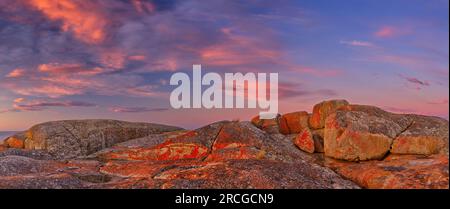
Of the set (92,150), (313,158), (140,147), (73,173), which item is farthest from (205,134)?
(92,150)

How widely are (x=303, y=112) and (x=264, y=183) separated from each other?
1792 centimetres

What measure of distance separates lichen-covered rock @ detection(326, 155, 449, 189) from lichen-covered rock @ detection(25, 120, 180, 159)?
20.4 metres

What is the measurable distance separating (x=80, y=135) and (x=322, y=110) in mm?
20438

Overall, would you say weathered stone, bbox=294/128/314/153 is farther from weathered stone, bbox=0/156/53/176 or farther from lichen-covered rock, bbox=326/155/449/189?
weathered stone, bbox=0/156/53/176

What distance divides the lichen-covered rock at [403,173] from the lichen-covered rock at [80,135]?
67.1ft

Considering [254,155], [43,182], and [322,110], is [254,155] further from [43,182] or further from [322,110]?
[43,182]

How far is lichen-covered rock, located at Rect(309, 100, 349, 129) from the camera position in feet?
105

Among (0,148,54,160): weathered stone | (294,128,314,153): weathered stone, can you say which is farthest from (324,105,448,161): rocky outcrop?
(0,148,54,160): weathered stone

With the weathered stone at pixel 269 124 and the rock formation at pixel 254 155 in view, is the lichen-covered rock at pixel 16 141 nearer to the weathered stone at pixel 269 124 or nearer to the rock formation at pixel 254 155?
the rock formation at pixel 254 155

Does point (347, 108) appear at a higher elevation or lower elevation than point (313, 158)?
higher
